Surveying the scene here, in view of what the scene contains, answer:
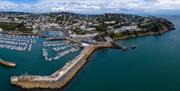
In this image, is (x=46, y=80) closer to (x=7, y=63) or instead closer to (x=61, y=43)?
(x=7, y=63)

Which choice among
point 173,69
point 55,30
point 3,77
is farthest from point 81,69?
point 55,30

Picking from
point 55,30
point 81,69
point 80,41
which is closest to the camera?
point 81,69

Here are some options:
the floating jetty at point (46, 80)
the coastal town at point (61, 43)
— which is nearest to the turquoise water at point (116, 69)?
the floating jetty at point (46, 80)

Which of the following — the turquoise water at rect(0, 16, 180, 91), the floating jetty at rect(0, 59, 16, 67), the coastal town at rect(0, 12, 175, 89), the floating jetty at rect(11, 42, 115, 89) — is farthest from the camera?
the floating jetty at rect(0, 59, 16, 67)

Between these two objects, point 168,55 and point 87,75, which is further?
point 168,55

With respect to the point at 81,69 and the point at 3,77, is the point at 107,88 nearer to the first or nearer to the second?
the point at 81,69

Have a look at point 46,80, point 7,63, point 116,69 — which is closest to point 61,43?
point 7,63

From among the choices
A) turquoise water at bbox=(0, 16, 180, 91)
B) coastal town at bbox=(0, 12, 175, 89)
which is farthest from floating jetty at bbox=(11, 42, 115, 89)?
turquoise water at bbox=(0, 16, 180, 91)

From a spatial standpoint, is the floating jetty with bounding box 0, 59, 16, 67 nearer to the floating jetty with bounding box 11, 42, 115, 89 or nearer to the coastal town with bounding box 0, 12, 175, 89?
the coastal town with bounding box 0, 12, 175, 89
